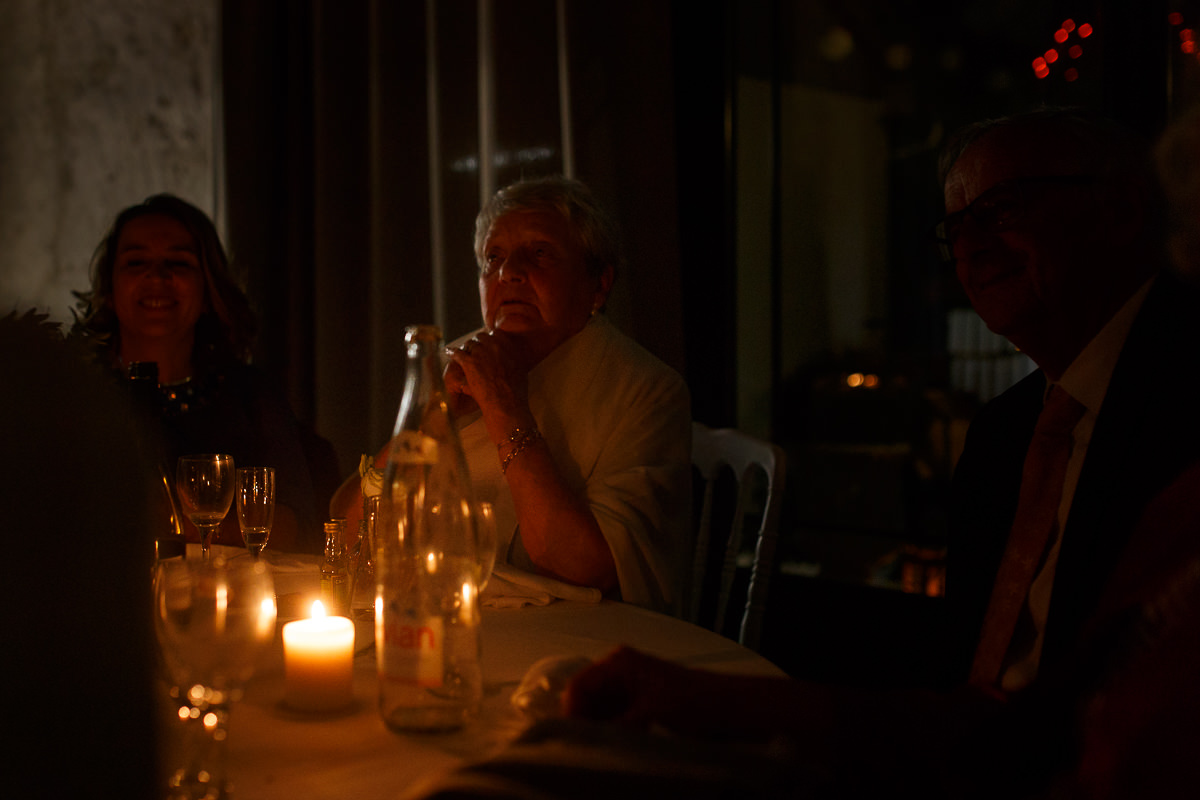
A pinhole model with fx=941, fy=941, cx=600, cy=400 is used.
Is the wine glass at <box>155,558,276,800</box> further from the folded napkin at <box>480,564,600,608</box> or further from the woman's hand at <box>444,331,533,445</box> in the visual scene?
the woman's hand at <box>444,331,533,445</box>

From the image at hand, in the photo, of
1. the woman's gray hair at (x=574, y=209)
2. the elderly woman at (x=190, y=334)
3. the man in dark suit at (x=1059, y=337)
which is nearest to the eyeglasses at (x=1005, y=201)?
the man in dark suit at (x=1059, y=337)

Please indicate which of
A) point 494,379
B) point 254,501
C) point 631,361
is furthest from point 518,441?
point 254,501

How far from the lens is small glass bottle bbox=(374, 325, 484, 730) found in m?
0.83

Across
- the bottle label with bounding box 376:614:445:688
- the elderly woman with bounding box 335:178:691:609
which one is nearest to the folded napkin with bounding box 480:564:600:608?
the elderly woman with bounding box 335:178:691:609

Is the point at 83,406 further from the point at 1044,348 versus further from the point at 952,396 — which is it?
the point at 952,396

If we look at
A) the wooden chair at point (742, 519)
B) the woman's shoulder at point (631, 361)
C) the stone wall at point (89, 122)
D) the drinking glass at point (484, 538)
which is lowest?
the wooden chair at point (742, 519)

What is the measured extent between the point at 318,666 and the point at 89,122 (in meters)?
3.53

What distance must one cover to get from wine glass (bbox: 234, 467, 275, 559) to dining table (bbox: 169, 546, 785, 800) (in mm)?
114

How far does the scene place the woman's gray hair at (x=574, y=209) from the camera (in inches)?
76.7

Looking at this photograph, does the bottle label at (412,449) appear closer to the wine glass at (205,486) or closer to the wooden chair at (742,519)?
the wine glass at (205,486)

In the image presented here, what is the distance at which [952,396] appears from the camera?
8.38 feet

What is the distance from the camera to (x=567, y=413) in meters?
1.82

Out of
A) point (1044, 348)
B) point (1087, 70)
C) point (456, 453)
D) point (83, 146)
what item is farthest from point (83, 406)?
point (83, 146)

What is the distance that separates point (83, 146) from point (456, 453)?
332cm
